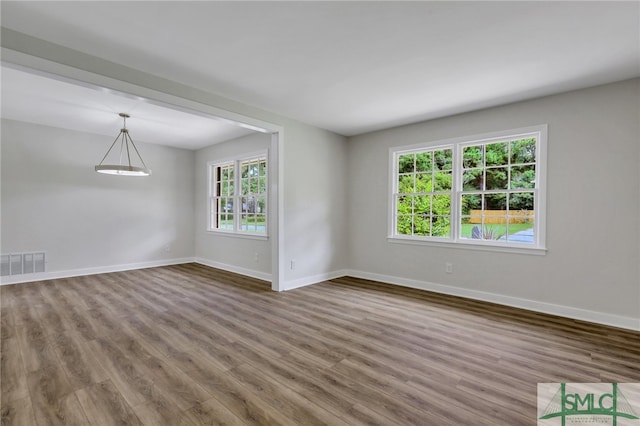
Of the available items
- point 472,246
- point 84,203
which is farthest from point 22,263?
point 472,246

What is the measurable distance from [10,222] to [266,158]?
435 centimetres

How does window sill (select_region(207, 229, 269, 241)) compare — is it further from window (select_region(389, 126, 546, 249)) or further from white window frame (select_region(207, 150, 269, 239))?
window (select_region(389, 126, 546, 249))

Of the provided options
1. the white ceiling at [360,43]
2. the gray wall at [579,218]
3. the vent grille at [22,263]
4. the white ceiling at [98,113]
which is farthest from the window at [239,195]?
the gray wall at [579,218]

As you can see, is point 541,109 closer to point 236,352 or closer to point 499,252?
point 499,252

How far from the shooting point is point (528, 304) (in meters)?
3.77

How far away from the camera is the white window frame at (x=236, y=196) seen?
557 centimetres

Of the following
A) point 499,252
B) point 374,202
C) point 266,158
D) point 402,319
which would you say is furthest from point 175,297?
point 499,252

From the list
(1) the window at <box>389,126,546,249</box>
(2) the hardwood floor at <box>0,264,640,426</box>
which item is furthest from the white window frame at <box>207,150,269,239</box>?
(1) the window at <box>389,126,546,249</box>

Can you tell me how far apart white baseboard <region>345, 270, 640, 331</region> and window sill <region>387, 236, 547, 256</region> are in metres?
0.59

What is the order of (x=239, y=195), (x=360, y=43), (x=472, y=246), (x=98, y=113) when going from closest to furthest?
(x=360, y=43), (x=472, y=246), (x=98, y=113), (x=239, y=195)

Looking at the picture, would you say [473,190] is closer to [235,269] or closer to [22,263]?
[235,269]

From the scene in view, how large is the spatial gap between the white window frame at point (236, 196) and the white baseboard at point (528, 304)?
243 centimetres

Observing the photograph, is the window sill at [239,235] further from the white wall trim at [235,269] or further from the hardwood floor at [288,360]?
the hardwood floor at [288,360]

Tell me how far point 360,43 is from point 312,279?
3.64 meters
